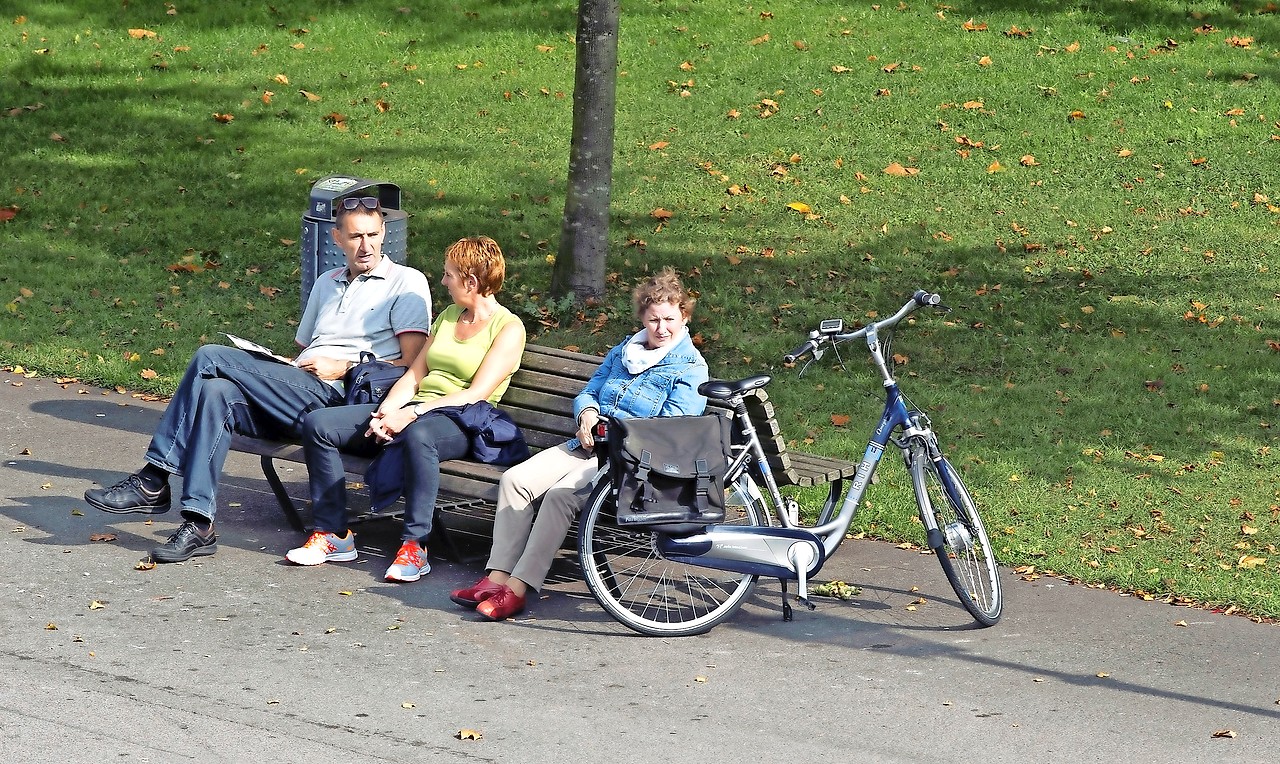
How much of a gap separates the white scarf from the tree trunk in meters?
4.27

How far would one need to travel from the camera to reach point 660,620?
581cm

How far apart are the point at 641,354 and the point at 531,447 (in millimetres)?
896

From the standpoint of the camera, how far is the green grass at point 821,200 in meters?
8.01

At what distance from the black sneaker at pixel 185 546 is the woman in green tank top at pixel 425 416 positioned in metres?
0.33

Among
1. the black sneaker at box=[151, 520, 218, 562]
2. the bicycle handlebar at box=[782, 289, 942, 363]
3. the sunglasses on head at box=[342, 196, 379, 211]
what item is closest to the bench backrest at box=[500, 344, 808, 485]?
the bicycle handlebar at box=[782, 289, 942, 363]

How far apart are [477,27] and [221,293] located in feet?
21.8

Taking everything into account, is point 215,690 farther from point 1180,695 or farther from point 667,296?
point 1180,695

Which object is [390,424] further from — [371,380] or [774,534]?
[774,534]

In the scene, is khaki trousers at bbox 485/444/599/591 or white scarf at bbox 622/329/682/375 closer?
khaki trousers at bbox 485/444/599/591

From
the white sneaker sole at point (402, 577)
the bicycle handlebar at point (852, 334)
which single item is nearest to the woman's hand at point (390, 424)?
the white sneaker sole at point (402, 577)

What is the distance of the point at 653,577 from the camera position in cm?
616

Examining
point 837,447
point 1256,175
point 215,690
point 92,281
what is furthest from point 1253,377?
point 92,281

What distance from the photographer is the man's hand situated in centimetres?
685

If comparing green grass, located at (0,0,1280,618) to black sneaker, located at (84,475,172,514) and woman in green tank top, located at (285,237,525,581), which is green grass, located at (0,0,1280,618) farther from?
black sneaker, located at (84,475,172,514)
